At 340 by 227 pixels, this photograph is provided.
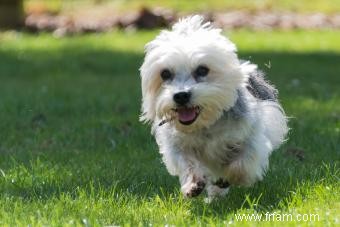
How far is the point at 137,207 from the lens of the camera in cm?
600

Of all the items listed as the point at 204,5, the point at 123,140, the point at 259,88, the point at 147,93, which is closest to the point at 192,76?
the point at 147,93

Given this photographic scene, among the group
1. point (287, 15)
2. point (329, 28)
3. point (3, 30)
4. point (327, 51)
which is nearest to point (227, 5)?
point (287, 15)

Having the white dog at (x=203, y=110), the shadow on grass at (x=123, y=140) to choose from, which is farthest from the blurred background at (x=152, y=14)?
the white dog at (x=203, y=110)

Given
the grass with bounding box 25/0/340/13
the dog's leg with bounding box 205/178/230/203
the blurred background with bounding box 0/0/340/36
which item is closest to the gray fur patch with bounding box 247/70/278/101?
the dog's leg with bounding box 205/178/230/203

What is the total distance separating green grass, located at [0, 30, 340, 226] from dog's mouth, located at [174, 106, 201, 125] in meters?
0.54

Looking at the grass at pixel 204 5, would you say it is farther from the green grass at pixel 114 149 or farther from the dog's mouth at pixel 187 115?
the dog's mouth at pixel 187 115

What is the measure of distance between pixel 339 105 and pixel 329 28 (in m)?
10.5

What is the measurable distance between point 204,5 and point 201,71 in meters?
19.2

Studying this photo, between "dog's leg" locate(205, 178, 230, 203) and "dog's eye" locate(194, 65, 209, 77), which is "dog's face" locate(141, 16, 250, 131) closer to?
"dog's eye" locate(194, 65, 209, 77)

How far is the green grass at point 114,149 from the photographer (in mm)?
5801

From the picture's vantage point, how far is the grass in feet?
79.8

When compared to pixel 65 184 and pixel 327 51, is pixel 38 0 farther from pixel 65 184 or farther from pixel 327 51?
pixel 65 184

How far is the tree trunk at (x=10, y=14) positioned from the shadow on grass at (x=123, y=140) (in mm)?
5134

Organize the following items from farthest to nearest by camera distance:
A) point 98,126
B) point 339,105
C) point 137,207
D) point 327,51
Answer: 1. point 327,51
2. point 339,105
3. point 98,126
4. point 137,207
